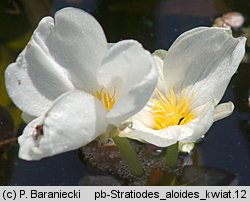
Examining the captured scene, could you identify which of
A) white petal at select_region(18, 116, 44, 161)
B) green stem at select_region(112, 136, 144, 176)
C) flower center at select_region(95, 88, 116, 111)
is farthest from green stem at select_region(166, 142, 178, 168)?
white petal at select_region(18, 116, 44, 161)

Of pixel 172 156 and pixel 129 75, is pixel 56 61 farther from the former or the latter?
pixel 172 156

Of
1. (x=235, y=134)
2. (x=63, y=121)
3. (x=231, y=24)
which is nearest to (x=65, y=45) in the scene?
(x=63, y=121)

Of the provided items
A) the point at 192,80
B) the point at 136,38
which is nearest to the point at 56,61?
the point at 192,80

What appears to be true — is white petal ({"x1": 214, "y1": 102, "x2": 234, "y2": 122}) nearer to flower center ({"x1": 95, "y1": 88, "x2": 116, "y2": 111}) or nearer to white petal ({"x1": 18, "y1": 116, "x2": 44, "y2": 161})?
flower center ({"x1": 95, "y1": 88, "x2": 116, "y2": 111})

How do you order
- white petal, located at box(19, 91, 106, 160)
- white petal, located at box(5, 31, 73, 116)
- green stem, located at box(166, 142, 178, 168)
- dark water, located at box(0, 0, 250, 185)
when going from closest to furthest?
white petal, located at box(19, 91, 106, 160)
white petal, located at box(5, 31, 73, 116)
green stem, located at box(166, 142, 178, 168)
dark water, located at box(0, 0, 250, 185)

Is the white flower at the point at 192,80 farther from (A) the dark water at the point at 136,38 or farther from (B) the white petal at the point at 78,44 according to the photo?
(A) the dark water at the point at 136,38

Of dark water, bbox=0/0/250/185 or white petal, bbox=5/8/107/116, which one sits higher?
white petal, bbox=5/8/107/116
